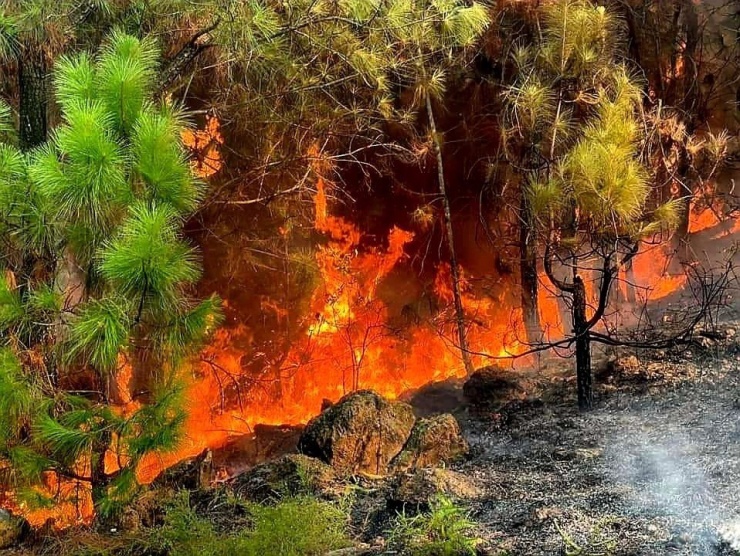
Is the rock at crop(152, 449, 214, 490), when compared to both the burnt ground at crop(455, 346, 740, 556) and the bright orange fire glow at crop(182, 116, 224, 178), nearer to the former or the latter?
the burnt ground at crop(455, 346, 740, 556)

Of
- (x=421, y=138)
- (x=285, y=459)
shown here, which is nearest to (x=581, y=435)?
(x=285, y=459)

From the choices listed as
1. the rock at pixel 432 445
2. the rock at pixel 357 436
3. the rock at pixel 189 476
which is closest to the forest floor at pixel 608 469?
the rock at pixel 432 445

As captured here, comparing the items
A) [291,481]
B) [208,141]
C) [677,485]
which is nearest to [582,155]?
[677,485]

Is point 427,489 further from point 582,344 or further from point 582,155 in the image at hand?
point 582,155

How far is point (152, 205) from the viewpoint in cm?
212

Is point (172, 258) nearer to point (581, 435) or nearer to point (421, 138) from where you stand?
point (581, 435)

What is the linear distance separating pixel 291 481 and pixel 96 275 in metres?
1.41

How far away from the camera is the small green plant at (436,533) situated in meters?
2.30

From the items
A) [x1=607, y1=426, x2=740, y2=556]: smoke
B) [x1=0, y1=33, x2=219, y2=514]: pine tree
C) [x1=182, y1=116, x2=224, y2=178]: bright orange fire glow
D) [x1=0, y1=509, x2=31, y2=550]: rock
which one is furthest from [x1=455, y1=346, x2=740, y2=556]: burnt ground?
[x1=182, y1=116, x2=224, y2=178]: bright orange fire glow

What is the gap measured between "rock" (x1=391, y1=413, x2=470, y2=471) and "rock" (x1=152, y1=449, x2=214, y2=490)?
98 cm

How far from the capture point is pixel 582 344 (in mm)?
3818

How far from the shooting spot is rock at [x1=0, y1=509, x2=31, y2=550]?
274 centimetres

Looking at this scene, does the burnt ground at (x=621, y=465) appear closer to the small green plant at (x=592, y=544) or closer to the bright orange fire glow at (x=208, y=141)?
the small green plant at (x=592, y=544)

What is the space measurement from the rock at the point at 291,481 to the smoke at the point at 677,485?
48.6 inches
